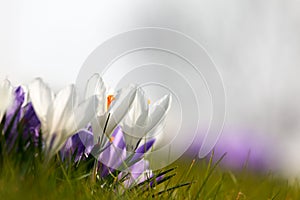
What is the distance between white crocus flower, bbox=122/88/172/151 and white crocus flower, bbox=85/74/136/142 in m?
0.03

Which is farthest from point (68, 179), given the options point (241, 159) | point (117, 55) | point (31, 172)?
point (241, 159)

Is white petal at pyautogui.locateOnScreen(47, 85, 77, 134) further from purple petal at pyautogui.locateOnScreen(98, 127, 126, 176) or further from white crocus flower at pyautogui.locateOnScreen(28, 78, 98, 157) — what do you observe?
purple petal at pyautogui.locateOnScreen(98, 127, 126, 176)

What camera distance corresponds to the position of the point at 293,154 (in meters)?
6.42

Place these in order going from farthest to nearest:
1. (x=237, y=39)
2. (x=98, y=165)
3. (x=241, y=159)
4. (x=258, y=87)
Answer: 1. (x=237, y=39)
2. (x=258, y=87)
3. (x=241, y=159)
4. (x=98, y=165)

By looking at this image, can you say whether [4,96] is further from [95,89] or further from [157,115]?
[157,115]

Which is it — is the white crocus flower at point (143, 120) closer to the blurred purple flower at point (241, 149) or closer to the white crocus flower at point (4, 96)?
the white crocus flower at point (4, 96)

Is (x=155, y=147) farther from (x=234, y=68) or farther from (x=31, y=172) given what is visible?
(x=234, y=68)

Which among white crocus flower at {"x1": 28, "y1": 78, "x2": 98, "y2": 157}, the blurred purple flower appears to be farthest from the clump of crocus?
the blurred purple flower

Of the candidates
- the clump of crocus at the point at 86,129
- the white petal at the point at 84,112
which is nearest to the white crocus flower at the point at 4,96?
the clump of crocus at the point at 86,129

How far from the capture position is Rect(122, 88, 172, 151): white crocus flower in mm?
1276

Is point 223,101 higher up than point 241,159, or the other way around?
point 223,101

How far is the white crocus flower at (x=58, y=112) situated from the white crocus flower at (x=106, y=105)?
0.11 ft

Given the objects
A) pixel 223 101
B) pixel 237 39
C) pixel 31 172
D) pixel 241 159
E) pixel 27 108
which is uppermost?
pixel 237 39

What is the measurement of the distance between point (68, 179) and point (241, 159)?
385 centimetres
